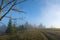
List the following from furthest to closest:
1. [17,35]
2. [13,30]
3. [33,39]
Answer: [13,30]
[17,35]
[33,39]

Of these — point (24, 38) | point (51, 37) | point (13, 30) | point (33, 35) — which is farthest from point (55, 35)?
point (13, 30)

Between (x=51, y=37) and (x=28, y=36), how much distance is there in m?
5.50

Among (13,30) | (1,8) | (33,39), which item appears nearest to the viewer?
(1,8)

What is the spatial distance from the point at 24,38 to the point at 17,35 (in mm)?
3579

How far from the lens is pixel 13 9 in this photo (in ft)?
44.9

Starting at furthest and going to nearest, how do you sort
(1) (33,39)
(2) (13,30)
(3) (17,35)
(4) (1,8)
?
(2) (13,30) → (3) (17,35) → (1) (33,39) → (4) (1,8)

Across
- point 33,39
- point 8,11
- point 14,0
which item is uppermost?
point 14,0

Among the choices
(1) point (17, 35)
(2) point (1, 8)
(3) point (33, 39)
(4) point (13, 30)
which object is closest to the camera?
(2) point (1, 8)

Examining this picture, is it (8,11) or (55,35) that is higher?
(8,11)

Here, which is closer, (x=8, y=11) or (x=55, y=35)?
(x=8, y=11)

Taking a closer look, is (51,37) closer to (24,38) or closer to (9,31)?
(24,38)

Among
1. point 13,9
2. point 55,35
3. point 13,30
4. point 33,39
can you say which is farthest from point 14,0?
point 13,30

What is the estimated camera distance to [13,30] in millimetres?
44281

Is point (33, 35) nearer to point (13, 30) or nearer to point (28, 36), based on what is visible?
point (28, 36)
